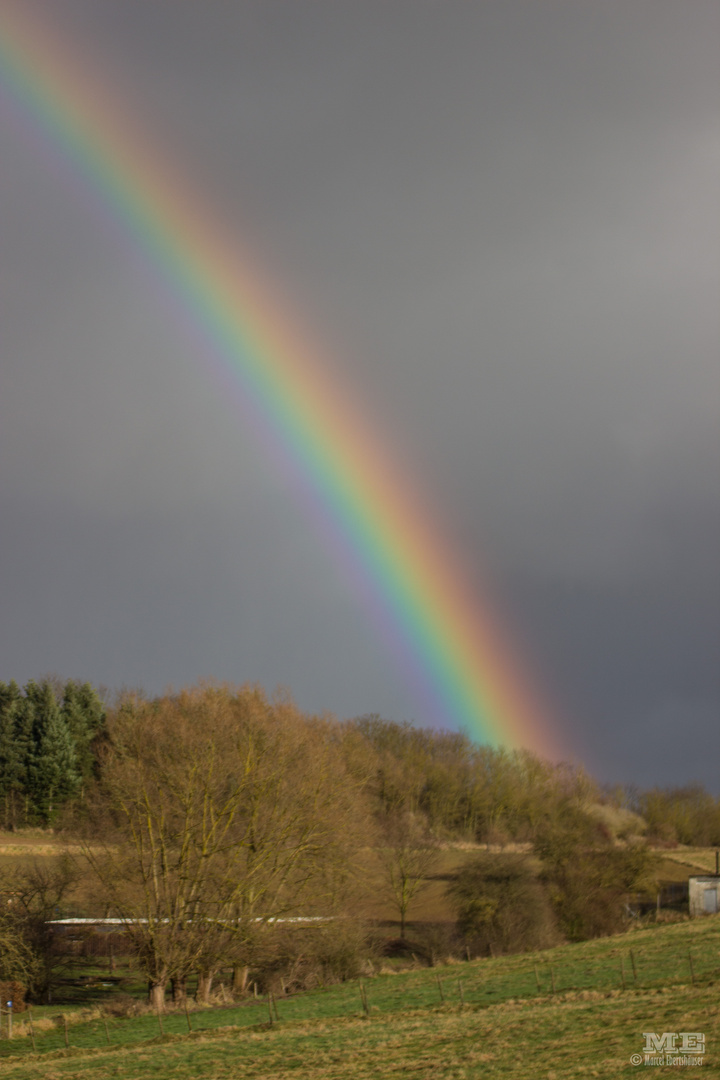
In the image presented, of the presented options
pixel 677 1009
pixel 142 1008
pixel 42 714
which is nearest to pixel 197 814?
pixel 142 1008

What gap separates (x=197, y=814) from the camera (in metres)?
37.2

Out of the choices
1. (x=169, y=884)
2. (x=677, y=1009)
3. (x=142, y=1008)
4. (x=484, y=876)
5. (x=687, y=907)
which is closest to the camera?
(x=677, y=1009)

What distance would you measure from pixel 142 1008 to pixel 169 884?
4.36 metres

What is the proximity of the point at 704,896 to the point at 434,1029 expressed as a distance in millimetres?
40097

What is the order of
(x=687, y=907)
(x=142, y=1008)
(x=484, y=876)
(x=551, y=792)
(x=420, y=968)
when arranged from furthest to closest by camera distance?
1. (x=551, y=792)
2. (x=687, y=907)
3. (x=484, y=876)
4. (x=420, y=968)
5. (x=142, y=1008)

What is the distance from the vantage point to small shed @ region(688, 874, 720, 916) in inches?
2178

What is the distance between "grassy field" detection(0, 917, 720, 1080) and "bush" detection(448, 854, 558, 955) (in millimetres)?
8328

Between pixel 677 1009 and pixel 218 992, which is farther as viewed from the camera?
pixel 218 992

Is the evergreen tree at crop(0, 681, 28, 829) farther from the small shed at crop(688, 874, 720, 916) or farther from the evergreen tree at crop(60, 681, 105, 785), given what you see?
the small shed at crop(688, 874, 720, 916)

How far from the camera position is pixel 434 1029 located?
2238cm

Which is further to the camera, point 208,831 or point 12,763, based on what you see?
point 12,763

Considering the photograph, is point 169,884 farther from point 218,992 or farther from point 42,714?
point 42,714

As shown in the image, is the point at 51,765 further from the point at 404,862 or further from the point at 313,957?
the point at 313,957

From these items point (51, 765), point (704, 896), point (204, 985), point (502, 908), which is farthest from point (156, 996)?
point (51, 765)
